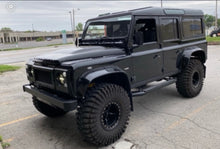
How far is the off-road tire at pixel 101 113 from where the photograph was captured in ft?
10.2

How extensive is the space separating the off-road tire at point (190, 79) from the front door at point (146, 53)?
86cm

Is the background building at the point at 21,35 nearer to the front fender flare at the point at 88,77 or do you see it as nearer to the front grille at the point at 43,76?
the front grille at the point at 43,76

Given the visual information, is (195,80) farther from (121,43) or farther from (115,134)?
(115,134)

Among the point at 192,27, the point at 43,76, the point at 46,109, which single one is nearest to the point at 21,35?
the point at 46,109

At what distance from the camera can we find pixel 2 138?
3.79 metres

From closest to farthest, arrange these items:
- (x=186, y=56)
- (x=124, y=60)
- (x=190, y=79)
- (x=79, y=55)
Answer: (x=79, y=55)
(x=124, y=60)
(x=186, y=56)
(x=190, y=79)

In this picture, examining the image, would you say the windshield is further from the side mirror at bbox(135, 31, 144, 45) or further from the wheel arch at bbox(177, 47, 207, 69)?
the wheel arch at bbox(177, 47, 207, 69)

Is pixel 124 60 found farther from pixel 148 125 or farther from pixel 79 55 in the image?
pixel 148 125

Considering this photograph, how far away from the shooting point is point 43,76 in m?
3.56

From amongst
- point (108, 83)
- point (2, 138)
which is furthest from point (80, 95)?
point (2, 138)

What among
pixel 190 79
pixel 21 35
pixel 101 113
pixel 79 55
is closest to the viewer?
pixel 101 113

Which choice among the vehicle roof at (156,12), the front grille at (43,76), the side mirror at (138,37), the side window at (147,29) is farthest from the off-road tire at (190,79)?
the front grille at (43,76)

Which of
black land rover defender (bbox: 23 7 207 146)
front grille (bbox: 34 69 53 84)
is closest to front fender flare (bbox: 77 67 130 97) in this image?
black land rover defender (bbox: 23 7 207 146)

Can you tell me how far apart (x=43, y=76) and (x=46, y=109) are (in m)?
1.08
